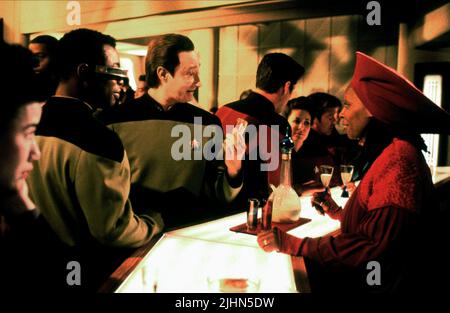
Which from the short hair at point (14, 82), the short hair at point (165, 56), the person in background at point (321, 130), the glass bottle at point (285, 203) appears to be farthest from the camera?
the person in background at point (321, 130)

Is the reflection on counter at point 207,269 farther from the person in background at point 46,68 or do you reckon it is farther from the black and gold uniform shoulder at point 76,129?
the person in background at point 46,68

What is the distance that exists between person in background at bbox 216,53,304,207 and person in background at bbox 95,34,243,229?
1.29 ft

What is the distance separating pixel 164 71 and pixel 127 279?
4.79 feet

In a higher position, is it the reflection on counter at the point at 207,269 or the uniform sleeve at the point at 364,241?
the uniform sleeve at the point at 364,241

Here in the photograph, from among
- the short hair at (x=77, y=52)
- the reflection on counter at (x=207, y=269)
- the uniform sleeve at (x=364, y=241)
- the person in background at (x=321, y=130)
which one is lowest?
the reflection on counter at (x=207, y=269)

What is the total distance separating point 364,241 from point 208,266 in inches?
23.3

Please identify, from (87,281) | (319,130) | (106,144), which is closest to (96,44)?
(106,144)

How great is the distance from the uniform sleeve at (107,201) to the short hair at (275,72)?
1544 millimetres

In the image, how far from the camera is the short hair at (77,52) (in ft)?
5.89

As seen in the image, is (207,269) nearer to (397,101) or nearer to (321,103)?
(397,101)

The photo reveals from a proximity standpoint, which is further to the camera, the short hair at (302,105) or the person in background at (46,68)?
the short hair at (302,105)

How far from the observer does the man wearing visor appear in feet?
5.43

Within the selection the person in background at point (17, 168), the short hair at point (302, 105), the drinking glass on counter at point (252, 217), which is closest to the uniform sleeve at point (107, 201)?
the person in background at point (17, 168)

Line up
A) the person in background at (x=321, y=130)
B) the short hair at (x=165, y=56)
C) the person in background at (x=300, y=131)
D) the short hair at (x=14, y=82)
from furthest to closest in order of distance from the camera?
1. the person in background at (x=321, y=130)
2. the person in background at (x=300, y=131)
3. the short hair at (x=165, y=56)
4. the short hair at (x=14, y=82)
